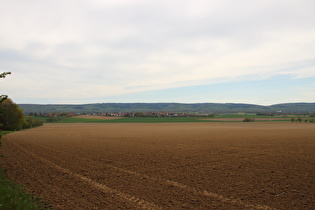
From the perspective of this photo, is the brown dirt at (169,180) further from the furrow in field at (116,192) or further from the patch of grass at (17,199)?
the patch of grass at (17,199)

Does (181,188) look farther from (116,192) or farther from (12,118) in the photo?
(12,118)

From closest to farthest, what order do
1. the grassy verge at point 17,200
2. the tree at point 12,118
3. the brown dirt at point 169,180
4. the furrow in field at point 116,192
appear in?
the grassy verge at point 17,200, the furrow in field at point 116,192, the brown dirt at point 169,180, the tree at point 12,118

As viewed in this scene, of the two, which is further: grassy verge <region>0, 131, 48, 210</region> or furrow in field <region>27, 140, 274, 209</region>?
furrow in field <region>27, 140, 274, 209</region>

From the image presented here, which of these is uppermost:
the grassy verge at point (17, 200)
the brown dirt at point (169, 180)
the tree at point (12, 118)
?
the tree at point (12, 118)

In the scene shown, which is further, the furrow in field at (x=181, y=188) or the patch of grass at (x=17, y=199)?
the furrow in field at (x=181, y=188)

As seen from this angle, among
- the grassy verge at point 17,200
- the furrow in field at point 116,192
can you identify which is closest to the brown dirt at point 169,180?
the furrow in field at point 116,192

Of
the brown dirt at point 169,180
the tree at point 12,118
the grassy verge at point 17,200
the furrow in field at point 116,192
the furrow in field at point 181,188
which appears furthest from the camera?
the tree at point 12,118

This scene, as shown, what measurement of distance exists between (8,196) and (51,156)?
1247 cm

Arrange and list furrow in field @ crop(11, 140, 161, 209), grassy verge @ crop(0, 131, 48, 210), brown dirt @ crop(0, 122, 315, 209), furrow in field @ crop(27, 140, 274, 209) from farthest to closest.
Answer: brown dirt @ crop(0, 122, 315, 209), furrow in field @ crop(27, 140, 274, 209), furrow in field @ crop(11, 140, 161, 209), grassy verge @ crop(0, 131, 48, 210)

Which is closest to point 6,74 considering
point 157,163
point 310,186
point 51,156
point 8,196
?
point 8,196

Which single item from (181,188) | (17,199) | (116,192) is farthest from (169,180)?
(17,199)

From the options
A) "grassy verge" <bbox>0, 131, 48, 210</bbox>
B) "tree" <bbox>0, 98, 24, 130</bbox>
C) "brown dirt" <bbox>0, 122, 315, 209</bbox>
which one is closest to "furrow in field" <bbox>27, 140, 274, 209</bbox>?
"brown dirt" <bbox>0, 122, 315, 209</bbox>

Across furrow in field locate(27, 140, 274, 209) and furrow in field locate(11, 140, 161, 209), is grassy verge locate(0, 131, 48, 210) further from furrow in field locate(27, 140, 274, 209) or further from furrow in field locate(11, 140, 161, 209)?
furrow in field locate(27, 140, 274, 209)

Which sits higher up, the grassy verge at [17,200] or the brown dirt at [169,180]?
the grassy verge at [17,200]
